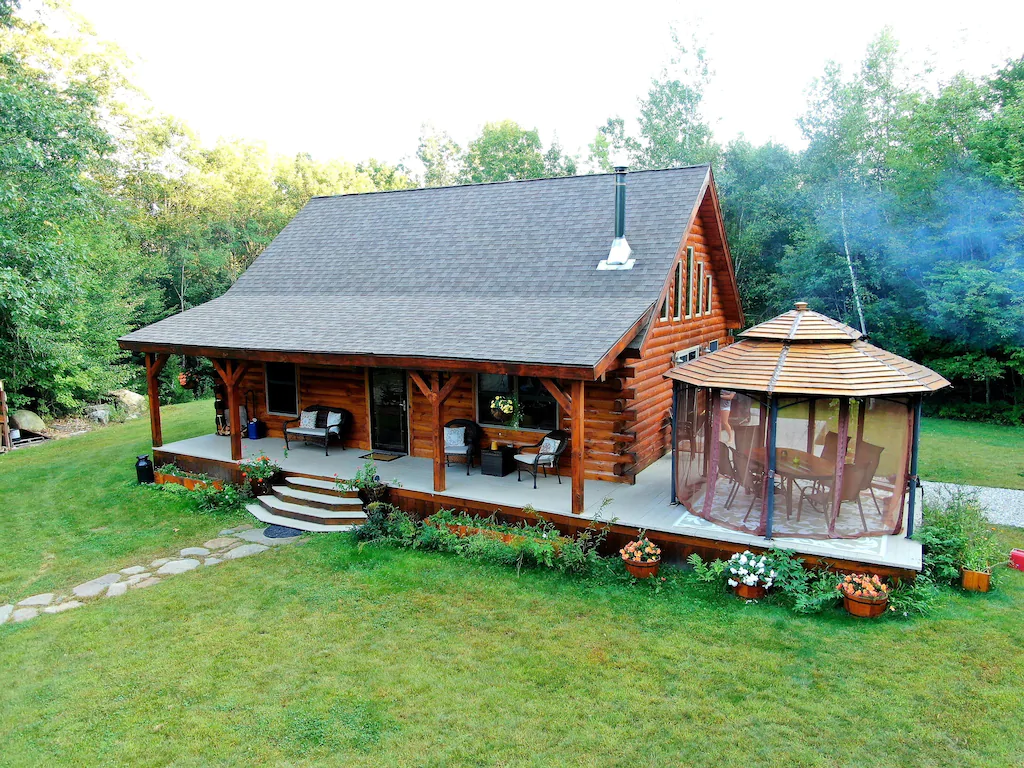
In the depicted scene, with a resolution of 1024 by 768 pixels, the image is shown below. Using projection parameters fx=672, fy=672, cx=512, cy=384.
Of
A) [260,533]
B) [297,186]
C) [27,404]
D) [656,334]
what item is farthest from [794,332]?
[297,186]

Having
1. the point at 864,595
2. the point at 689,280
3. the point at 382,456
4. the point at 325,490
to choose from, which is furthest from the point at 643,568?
the point at 689,280

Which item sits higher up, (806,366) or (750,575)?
(806,366)

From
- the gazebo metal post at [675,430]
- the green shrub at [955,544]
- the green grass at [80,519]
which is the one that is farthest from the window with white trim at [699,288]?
the green grass at [80,519]

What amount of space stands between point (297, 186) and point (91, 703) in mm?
30449

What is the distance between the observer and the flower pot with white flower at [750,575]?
6863mm

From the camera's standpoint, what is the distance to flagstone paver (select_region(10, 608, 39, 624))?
6.97 metres

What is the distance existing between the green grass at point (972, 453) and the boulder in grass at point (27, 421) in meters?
20.7

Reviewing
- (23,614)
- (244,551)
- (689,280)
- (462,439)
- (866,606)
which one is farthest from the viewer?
(689,280)

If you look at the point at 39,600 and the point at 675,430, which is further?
the point at 675,430

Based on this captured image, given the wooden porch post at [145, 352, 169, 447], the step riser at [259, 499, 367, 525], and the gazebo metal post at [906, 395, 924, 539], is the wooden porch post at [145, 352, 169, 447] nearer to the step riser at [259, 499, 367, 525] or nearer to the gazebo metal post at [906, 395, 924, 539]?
the step riser at [259, 499, 367, 525]

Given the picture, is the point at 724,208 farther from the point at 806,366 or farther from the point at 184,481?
the point at 184,481

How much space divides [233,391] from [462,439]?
389 cm

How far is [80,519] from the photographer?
33.4 feet

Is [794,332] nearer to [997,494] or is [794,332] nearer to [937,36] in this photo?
[997,494]
